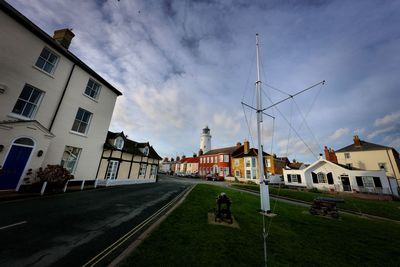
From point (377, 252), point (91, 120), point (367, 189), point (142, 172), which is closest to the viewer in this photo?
point (377, 252)

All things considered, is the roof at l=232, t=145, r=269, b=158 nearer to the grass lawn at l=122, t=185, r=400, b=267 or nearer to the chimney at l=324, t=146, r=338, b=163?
the chimney at l=324, t=146, r=338, b=163

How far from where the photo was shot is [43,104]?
38.6ft

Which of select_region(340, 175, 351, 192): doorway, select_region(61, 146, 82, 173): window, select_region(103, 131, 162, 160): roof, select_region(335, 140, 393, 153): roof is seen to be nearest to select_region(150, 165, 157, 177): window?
select_region(103, 131, 162, 160): roof

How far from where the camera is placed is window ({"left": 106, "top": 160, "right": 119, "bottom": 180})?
18422 millimetres

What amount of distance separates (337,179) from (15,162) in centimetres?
3954

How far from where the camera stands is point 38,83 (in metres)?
11.5

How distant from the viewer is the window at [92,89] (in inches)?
622

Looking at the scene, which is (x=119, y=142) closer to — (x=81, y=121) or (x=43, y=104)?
(x=81, y=121)

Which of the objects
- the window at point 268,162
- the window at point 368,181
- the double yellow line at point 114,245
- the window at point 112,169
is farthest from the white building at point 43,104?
the window at point 368,181

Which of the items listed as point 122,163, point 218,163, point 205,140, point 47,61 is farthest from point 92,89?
point 205,140

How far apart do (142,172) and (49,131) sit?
Answer: 50.8ft

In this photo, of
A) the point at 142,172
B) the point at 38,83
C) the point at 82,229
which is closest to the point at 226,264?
the point at 82,229

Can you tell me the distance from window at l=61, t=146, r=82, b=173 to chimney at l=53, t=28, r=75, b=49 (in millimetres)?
10177

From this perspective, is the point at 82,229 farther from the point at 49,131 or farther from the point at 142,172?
the point at 142,172
